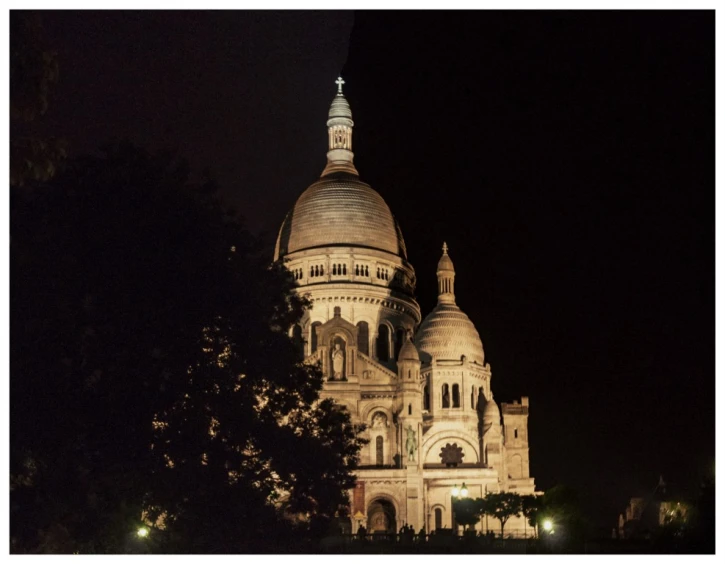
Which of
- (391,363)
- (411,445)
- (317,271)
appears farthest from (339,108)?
(411,445)

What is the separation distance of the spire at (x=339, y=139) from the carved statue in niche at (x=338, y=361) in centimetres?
2114

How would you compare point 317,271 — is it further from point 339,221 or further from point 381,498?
point 381,498

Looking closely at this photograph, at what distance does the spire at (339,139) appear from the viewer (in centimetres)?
10425

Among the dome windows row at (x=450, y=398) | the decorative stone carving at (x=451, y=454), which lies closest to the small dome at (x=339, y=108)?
the dome windows row at (x=450, y=398)

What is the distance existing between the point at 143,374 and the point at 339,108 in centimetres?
7583

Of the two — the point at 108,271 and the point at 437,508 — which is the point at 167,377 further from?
the point at 437,508

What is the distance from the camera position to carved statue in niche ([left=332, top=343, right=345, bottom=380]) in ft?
284

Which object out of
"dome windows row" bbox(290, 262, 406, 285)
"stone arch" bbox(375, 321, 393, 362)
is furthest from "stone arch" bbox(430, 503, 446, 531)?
"dome windows row" bbox(290, 262, 406, 285)

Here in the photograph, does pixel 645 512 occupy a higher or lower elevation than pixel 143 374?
higher

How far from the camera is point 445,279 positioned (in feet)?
305

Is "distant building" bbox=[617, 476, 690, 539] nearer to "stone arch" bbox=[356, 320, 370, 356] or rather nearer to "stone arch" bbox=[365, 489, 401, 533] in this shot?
"stone arch" bbox=[365, 489, 401, 533]

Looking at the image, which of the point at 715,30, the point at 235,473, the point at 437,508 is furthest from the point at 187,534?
the point at 437,508

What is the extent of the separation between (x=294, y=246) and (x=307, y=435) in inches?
2440

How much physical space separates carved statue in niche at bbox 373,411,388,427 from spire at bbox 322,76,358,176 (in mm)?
24914
